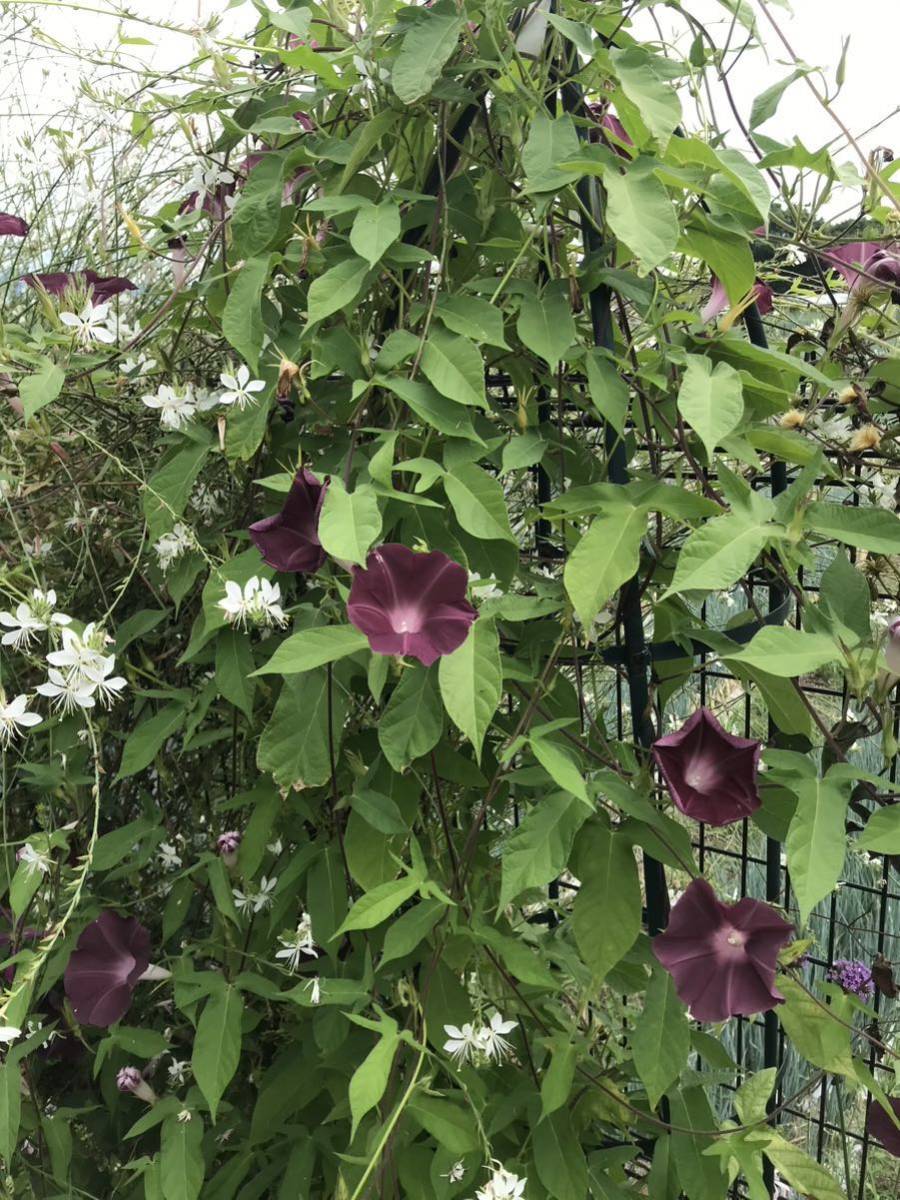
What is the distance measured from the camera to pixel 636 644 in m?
0.90

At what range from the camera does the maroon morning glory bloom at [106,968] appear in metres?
1.05

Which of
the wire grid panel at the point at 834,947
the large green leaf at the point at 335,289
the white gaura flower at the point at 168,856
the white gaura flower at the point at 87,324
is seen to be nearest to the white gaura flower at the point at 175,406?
the white gaura flower at the point at 87,324

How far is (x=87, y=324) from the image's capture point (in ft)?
3.20

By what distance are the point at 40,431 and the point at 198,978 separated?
21.3 inches

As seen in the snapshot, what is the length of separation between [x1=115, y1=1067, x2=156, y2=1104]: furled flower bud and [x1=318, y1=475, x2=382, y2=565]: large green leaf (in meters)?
0.70

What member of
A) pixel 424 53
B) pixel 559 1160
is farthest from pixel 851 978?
pixel 424 53

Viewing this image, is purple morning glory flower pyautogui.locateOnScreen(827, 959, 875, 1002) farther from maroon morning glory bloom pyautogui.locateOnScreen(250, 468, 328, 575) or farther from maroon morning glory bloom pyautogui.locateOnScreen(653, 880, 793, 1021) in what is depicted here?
maroon morning glory bloom pyautogui.locateOnScreen(250, 468, 328, 575)

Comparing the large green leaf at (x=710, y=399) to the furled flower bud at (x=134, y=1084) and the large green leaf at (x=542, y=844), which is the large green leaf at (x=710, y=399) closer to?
the large green leaf at (x=542, y=844)

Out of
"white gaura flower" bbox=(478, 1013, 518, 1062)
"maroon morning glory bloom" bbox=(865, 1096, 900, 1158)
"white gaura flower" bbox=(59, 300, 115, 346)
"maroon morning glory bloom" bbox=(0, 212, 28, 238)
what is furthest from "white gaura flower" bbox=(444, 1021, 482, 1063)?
"maroon morning glory bloom" bbox=(0, 212, 28, 238)

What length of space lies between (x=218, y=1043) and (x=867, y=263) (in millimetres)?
908

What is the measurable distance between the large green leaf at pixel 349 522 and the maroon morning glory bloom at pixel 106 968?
0.55 meters

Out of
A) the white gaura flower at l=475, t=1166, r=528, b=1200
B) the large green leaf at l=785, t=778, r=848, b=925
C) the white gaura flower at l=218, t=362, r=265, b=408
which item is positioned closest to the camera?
the large green leaf at l=785, t=778, r=848, b=925

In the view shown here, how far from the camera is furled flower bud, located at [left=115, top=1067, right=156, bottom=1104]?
1.11 m

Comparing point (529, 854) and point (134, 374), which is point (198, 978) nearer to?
point (529, 854)
